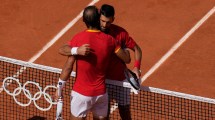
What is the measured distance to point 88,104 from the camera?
33.7 ft

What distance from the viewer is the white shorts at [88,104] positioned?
1020 cm

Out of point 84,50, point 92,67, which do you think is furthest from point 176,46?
point 84,50

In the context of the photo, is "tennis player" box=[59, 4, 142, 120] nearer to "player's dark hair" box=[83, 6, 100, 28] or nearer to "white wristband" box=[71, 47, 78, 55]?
"white wristband" box=[71, 47, 78, 55]

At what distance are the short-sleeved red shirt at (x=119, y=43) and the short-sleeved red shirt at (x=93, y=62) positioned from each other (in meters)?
0.83

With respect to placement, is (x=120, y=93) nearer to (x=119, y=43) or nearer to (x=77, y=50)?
(x=119, y=43)

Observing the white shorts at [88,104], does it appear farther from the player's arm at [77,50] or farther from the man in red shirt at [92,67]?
the player's arm at [77,50]

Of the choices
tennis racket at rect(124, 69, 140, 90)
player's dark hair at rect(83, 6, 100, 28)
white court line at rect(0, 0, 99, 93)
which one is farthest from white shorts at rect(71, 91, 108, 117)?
white court line at rect(0, 0, 99, 93)

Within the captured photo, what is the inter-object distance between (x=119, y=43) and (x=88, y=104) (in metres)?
1.37

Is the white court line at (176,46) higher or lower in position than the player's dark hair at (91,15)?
lower

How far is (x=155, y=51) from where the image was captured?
16969 millimetres

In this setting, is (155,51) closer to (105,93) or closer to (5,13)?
(5,13)

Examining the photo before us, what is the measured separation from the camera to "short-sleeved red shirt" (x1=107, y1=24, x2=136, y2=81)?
35.9 feet

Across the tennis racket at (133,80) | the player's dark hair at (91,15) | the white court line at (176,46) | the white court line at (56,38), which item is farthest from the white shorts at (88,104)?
the white court line at (56,38)

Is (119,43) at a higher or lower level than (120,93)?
higher
